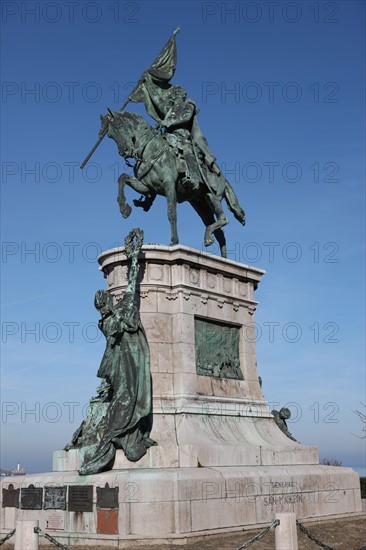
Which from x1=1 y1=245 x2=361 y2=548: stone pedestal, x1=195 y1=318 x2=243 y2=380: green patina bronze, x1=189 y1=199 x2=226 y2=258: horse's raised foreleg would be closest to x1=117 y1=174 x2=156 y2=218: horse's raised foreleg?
x1=189 y1=199 x2=226 y2=258: horse's raised foreleg

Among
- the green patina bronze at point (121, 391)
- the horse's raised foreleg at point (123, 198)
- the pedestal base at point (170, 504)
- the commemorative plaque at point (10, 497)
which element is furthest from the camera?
the horse's raised foreleg at point (123, 198)

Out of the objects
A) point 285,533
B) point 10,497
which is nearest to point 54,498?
point 10,497

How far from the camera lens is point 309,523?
14.5 m

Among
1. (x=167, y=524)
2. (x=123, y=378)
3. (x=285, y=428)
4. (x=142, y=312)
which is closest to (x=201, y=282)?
(x=142, y=312)

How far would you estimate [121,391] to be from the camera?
13.5m

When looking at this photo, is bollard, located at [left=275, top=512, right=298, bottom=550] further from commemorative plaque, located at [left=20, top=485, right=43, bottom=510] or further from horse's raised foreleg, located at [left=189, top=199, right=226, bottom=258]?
horse's raised foreleg, located at [left=189, top=199, right=226, bottom=258]

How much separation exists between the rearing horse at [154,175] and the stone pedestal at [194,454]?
1390 millimetres

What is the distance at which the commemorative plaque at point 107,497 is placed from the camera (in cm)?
1185

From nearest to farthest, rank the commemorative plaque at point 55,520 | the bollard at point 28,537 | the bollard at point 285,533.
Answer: the bollard at point 28,537, the bollard at point 285,533, the commemorative plaque at point 55,520

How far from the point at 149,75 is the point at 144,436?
936 cm

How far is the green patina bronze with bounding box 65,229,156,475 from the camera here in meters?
13.1

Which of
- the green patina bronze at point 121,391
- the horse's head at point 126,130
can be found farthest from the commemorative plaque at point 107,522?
the horse's head at point 126,130

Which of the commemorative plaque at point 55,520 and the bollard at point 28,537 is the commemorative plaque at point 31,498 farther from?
the bollard at point 28,537

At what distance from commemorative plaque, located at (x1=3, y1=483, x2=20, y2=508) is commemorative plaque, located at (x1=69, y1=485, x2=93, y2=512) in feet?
5.17
